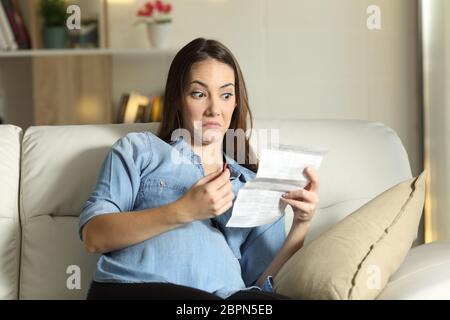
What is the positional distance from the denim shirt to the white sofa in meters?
0.19

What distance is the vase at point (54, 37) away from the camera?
381 cm

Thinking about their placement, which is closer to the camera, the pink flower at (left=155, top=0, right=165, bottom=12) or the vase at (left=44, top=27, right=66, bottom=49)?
the pink flower at (left=155, top=0, right=165, bottom=12)

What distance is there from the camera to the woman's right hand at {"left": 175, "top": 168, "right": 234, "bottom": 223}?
5.31 ft

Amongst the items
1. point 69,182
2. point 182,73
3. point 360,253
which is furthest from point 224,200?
A: point 69,182

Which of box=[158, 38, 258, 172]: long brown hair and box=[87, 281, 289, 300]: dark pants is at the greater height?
box=[158, 38, 258, 172]: long brown hair

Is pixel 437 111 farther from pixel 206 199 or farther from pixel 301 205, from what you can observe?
pixel 206 199

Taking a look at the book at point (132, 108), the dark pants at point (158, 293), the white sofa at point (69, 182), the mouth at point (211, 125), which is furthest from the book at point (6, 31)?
the dark pants at point (158, 293)

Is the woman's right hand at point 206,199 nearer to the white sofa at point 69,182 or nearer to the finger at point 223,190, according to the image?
the finger at point 223,190

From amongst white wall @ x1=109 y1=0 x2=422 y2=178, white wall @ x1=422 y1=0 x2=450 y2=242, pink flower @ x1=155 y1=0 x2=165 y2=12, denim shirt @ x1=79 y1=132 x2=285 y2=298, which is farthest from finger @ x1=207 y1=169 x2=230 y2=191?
pink flower @ x1=155 y1=0 x2=165 y2=12

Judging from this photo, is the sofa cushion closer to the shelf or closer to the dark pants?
the dark pants

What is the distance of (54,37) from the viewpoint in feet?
12.5

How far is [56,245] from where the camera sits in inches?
78.2

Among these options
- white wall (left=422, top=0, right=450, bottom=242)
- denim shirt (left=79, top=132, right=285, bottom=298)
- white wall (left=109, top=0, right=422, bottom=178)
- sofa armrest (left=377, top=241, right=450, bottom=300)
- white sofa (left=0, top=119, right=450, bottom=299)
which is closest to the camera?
sofa armrest (left=377, top=241, right=450, bottom=300)

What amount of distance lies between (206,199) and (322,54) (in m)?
2.21
